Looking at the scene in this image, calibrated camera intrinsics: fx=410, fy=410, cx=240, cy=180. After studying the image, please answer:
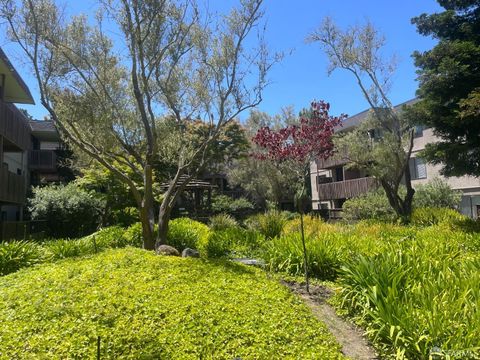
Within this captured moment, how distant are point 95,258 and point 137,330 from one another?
331cm

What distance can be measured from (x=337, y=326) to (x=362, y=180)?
25.4 meters

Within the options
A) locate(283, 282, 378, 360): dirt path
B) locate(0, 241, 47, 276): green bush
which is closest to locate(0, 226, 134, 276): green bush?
locate(0, 241, 47, 276): green bush

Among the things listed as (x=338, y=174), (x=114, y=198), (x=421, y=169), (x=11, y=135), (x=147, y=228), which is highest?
(x=11, y=135)

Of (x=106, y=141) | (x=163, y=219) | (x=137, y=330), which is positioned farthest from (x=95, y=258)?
(x=106, y=141)

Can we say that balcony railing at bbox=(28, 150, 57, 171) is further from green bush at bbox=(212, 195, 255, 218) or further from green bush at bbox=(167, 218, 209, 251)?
green bush at bbox=(167, 218, 209, 251)

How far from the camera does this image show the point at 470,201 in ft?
73.9

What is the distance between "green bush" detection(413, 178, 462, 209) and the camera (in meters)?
22.1

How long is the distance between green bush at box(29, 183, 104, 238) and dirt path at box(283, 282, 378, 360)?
1350cm

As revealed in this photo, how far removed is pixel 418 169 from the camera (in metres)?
26.8

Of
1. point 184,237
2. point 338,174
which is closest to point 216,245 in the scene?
point 184,237

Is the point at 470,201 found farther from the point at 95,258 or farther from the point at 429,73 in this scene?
the point at 95,258

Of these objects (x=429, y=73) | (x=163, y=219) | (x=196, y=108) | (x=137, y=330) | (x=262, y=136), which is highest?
(x=429, y=73)

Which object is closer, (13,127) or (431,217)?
(431,217)

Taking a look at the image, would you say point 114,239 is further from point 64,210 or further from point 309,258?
point 64,210
